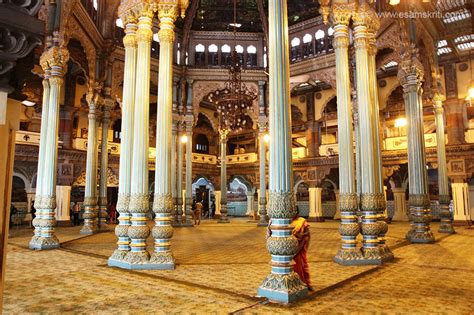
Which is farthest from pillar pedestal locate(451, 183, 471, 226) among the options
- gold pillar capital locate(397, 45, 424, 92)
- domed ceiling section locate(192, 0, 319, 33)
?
domed ceiling section locate(192, 0, 319, 33)

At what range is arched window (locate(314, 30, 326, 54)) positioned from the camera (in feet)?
56.1

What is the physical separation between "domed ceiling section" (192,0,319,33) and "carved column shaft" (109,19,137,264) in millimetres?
10522

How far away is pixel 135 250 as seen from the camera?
6.58m

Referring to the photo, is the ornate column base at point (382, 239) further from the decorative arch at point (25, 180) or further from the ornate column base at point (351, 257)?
the decorative arch at point (25, 180)

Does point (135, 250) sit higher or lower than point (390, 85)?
lower

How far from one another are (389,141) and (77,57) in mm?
14637

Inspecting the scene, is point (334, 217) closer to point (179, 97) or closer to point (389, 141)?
point (389, 141)

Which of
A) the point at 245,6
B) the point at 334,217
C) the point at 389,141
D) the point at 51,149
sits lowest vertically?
the point at 334,217

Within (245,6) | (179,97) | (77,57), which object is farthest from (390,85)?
(77,57)

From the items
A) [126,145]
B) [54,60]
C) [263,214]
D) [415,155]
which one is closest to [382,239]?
[415,155]

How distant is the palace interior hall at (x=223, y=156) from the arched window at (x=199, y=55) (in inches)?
3.1

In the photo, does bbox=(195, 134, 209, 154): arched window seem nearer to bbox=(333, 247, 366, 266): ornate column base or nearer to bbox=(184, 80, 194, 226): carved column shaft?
bbox=(184, 80, 194, 226): carved column shaft

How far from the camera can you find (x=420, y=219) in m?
10.0

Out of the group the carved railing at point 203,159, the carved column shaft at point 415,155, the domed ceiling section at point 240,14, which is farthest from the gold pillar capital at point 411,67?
the carved railing at point 203,159
